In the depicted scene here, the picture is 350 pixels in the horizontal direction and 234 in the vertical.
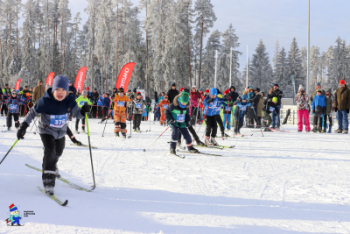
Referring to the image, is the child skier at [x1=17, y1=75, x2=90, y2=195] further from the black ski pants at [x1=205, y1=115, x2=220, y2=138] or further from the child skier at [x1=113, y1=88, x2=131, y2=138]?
the child skier at [x1=113, y1=88, x2=131, y2=138]

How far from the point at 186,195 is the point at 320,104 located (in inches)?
410

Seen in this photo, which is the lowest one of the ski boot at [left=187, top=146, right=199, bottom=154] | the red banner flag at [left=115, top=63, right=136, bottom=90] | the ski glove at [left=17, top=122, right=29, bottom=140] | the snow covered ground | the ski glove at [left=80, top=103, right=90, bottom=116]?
the snow covered ground

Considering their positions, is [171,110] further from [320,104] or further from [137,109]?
[320,104]

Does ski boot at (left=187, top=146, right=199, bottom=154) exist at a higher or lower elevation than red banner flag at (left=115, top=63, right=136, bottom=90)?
lower

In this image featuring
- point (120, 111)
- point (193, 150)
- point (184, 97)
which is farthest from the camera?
point (120, 111)

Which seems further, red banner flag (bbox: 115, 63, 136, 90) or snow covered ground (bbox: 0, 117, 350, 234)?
red banner flag (bbox: 115, 63, 136, 90)

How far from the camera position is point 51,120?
364 cm

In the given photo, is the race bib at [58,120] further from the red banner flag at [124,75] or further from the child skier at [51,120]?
the red banner flag at [124,75]

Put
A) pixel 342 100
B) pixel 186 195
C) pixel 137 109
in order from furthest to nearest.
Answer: pixel 137 109, pixel 342 100, pixel 186 195

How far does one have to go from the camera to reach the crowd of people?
142 inches

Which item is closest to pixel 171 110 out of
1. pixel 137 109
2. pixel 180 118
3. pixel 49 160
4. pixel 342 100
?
pixel 180 118

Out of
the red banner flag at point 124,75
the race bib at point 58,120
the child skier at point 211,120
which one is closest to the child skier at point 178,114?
the child skier at point 211,120

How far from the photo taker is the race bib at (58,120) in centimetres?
365

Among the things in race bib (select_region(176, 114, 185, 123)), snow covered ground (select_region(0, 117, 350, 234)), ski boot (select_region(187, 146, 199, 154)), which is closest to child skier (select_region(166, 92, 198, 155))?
race bib (select_region(176, 114, 185, 123))
